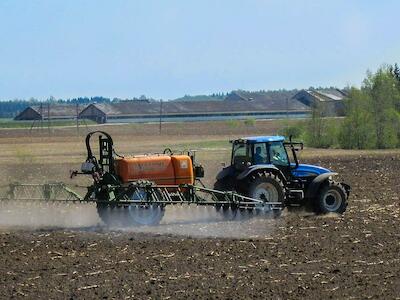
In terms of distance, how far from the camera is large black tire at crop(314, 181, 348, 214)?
21750 millimetres

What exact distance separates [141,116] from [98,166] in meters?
115

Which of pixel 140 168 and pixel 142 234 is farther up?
pixel 140 168

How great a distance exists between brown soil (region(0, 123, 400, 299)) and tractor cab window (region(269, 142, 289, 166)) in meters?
1.28

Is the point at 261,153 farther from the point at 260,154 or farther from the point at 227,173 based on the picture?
the point at 227,173

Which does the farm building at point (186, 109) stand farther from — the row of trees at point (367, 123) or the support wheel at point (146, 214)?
the support wheel at point (146, 214)

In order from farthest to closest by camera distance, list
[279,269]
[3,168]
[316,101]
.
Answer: [316,101], [3,168], [279,269]

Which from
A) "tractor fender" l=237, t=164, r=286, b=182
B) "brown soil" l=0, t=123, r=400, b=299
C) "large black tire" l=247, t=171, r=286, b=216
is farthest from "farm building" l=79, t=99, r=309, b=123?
"brown soil" l=0, t=123, r=400, b=299

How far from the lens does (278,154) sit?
21.6 meters

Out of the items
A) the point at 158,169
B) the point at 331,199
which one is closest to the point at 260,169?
the point at 331,199

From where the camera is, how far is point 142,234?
17.9 metres

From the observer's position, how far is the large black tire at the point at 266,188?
67.9 ft

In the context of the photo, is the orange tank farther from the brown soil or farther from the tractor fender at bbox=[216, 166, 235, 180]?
the tractor fender at bbox=[216, 166, 235, 180]

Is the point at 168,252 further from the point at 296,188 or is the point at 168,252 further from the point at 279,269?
the point at 296,188

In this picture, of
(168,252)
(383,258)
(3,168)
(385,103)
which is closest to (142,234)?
(168,252)
